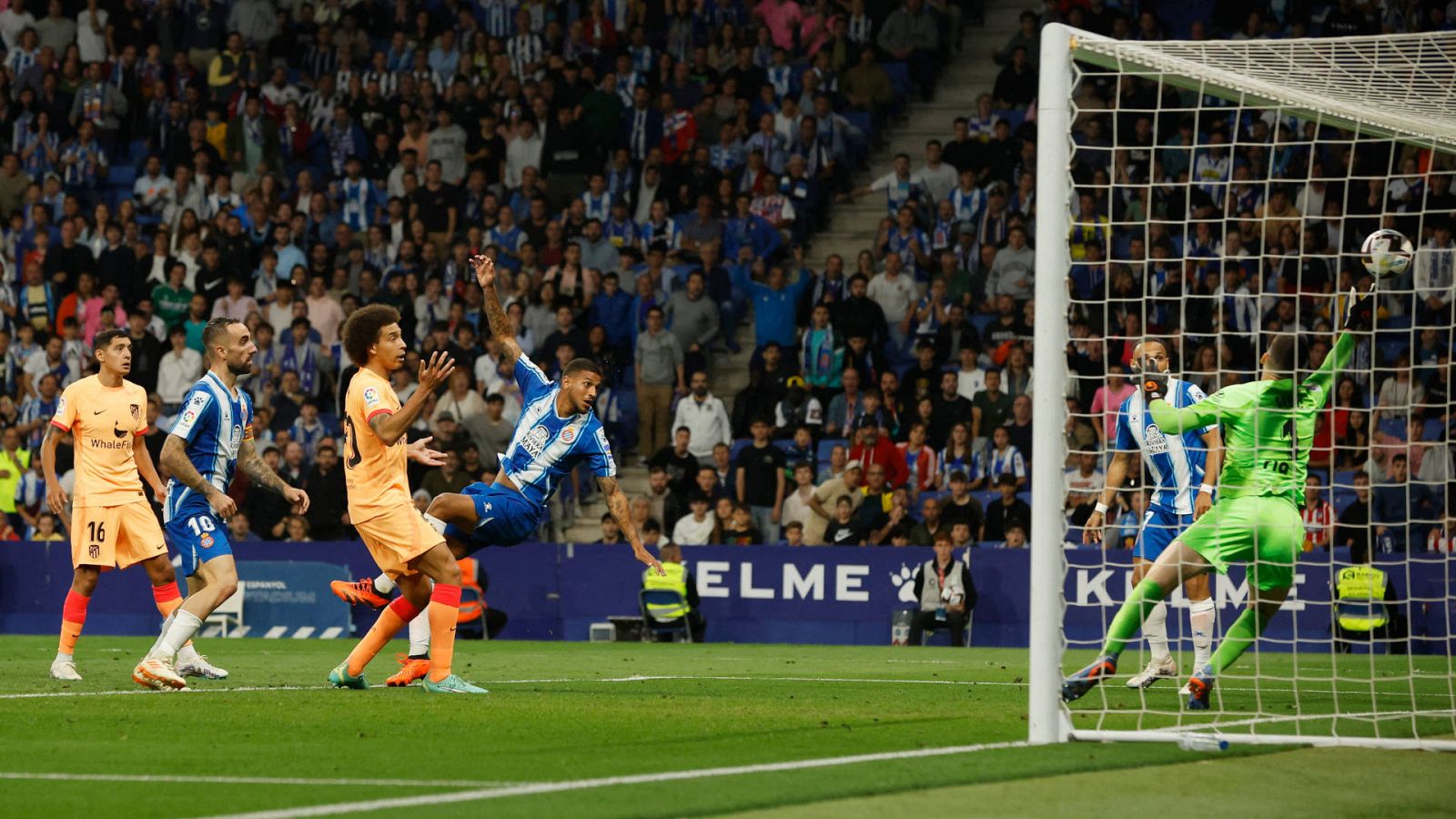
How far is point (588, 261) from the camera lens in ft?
82.3

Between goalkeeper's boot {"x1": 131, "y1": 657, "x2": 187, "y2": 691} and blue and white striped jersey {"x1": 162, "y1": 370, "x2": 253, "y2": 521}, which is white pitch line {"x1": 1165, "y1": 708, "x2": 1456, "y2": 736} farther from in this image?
blue and white striped jersey {"x1": 162, "y1": 370, "x2": 253, "y2": 521}

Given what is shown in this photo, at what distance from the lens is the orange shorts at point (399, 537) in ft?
35.7

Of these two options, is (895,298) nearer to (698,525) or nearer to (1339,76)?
(698,525)

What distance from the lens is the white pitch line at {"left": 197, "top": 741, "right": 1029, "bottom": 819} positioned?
20.5 ft

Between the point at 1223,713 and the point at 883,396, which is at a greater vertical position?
the point at 883,396

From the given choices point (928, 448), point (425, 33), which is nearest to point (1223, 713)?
point (928, 448)

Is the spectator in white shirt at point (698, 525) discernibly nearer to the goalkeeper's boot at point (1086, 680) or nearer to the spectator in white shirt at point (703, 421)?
the spectator in white shirt at point (703, 421)

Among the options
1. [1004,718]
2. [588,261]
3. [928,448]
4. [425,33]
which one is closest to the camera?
[1004,718]

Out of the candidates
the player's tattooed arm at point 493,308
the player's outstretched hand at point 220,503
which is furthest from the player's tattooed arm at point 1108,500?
the player's outstretched hand at point 220,503

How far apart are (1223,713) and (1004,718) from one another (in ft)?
4.03

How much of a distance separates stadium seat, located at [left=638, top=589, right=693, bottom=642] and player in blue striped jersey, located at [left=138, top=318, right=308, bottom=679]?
8.83 meters

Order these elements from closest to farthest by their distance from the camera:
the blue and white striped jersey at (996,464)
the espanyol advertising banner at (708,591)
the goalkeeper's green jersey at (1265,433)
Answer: the goalkeeper's green jersey at (1265,433), the espanyol advertising banner at (708,591), the blue and white striped jersey at (996,464)

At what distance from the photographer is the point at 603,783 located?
7062mm

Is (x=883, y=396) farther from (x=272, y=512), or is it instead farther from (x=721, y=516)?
(x=272, y=512)
